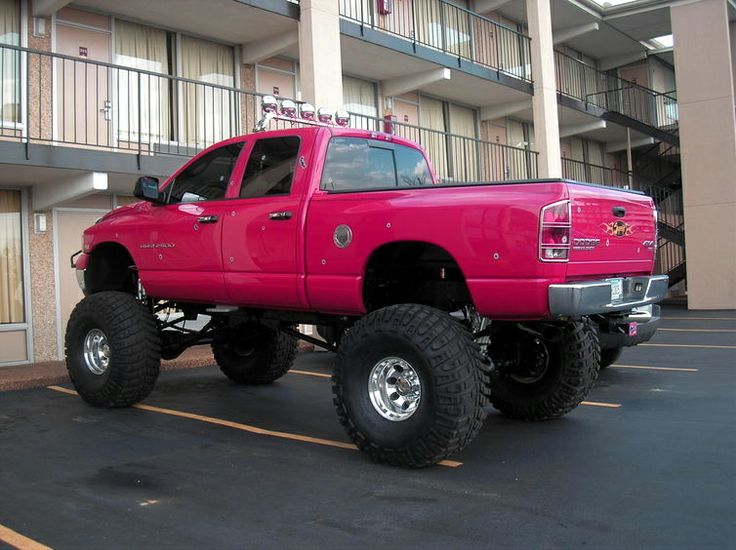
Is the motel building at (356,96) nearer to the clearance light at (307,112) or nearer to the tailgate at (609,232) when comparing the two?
the clearance light at (307,112)

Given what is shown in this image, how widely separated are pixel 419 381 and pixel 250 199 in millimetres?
2168

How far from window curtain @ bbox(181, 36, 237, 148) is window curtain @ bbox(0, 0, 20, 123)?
265 centimetres

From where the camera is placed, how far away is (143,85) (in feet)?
37.4

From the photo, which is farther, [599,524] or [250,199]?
[250,199]

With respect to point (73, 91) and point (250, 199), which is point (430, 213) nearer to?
point (250, 199)

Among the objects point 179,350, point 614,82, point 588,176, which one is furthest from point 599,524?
point 614,82

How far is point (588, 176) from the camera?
22562 mm

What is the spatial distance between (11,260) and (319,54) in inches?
219

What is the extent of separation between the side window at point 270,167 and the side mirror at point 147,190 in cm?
98

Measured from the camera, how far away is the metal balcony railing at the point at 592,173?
21.8 metres

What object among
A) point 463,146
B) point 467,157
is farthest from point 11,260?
point 467,157

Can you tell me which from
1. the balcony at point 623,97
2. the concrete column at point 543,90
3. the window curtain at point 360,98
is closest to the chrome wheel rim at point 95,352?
the window curtain at point 360,98

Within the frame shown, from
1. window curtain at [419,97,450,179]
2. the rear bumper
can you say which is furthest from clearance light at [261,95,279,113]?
window curtain at [419,97,450,179]

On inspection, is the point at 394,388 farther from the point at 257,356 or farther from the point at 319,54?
the point at 319,54
